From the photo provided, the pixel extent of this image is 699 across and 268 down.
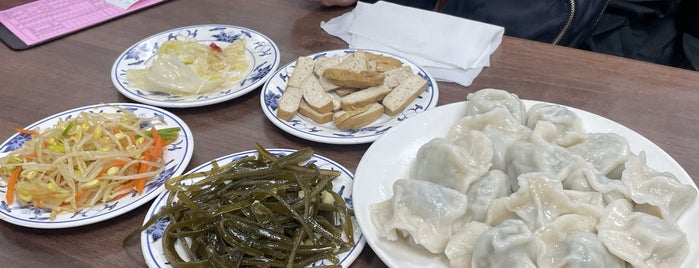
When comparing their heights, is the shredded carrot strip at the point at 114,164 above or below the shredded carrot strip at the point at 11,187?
above

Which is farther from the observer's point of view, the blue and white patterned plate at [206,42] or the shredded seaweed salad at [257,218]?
the blue and white patterned plate at [206,42]

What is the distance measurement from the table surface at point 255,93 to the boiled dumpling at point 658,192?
12.4 inches

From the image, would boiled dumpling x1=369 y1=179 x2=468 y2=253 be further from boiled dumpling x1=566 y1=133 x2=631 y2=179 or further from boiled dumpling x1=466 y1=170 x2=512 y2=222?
boiled dumpling x1=566 y1=133 x2=631 y2=179

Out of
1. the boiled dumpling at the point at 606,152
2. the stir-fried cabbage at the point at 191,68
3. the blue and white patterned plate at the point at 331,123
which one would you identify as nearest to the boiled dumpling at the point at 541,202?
the boiled dumpling at the point at 606,152

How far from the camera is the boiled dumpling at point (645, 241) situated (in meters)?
1.13

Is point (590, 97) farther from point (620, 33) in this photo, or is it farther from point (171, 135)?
point (171, 135)

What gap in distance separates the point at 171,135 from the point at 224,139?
0.17 m

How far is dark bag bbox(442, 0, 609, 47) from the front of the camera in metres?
2.36

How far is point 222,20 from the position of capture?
2.57m

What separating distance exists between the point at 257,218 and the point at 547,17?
172 cm

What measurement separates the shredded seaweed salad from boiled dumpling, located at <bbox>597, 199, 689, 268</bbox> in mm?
581

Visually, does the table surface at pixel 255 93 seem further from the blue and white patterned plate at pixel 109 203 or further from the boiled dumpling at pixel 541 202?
the boiled dumpling at pixel 541 202

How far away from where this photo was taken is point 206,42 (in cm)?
235

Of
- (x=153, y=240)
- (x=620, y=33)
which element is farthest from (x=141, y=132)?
(x=620, y=33)
